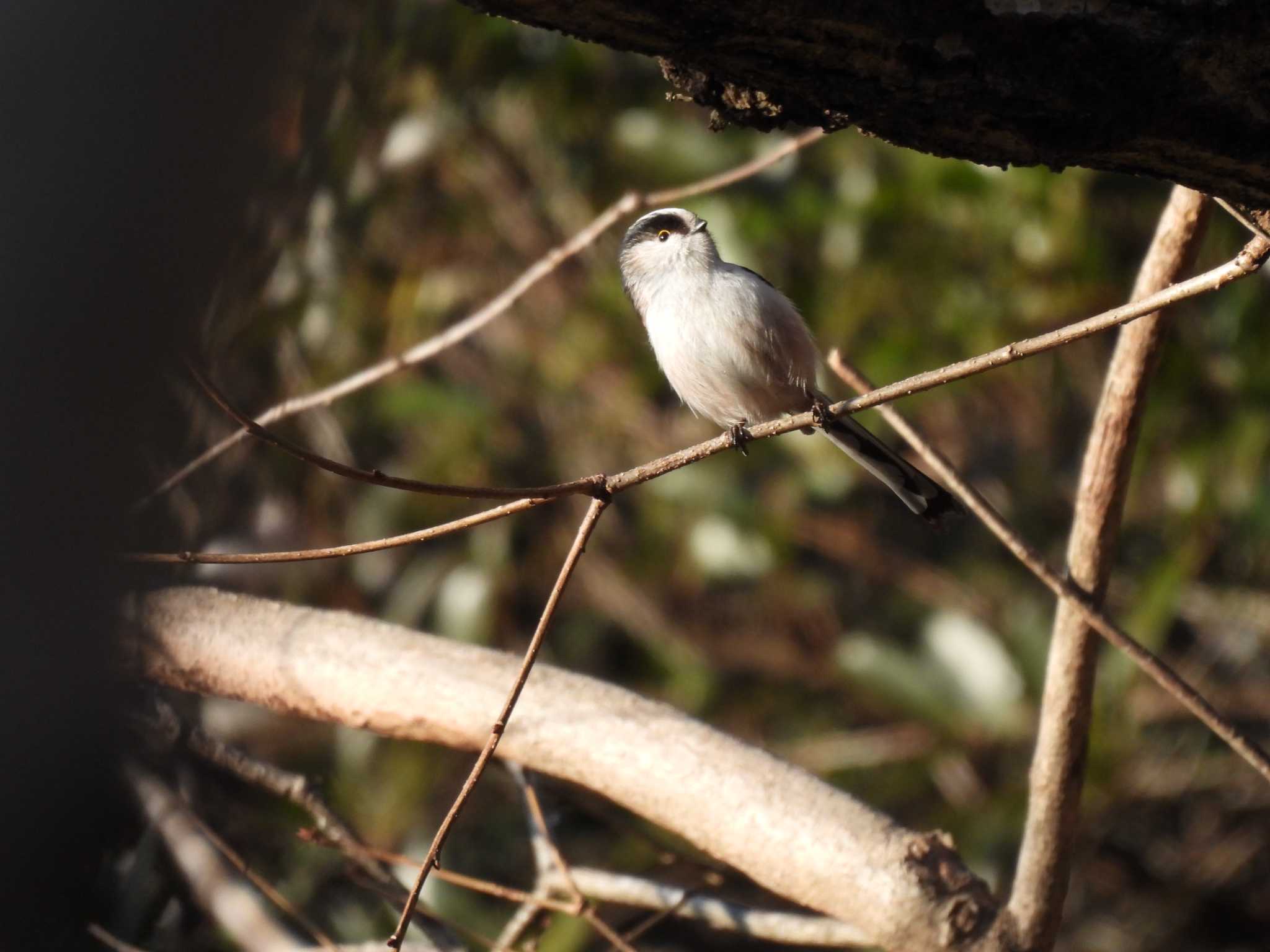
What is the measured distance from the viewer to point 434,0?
4871 millimetres

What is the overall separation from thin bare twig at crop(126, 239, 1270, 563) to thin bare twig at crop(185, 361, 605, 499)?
0.02 m

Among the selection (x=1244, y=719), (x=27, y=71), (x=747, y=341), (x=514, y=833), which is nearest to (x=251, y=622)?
(x=747, y=341)

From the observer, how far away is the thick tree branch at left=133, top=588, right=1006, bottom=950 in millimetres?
2344

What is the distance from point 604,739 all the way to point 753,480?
3223mm

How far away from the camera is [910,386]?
1771 mm

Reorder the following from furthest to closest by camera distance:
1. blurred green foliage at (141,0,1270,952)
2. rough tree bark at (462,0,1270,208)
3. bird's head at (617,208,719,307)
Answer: blurred green foliage at (141,0,1270,952) < bird's head at (617,208,719,307) < rough tree bark at (462,0,1270,208)

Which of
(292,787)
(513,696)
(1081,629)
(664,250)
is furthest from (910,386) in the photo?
(664,250)

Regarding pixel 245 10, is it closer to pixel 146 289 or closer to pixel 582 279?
pixel 146 289

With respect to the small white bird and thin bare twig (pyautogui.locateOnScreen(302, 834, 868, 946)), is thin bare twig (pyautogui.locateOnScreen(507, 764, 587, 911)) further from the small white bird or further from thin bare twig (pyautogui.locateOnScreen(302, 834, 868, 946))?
the small white bird

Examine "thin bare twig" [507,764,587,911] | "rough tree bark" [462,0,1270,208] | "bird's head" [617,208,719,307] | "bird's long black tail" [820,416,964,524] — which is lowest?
"thin bare twig" [507,764,587,911]

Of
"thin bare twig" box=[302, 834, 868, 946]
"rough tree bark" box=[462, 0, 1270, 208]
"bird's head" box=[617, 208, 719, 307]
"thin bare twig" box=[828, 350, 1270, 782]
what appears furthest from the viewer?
"bird's head" box=[617, 208, 719, 307]

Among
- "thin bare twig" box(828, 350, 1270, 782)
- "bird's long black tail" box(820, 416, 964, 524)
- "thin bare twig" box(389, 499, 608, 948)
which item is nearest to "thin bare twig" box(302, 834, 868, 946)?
"thin bare twig" box(389, 499, 608, 948)

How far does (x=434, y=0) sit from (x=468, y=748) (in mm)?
3095

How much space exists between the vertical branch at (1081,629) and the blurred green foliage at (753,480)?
182cm
